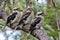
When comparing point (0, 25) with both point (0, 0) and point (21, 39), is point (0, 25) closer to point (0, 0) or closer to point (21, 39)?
point (21, 39)

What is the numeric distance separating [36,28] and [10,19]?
1.33ft

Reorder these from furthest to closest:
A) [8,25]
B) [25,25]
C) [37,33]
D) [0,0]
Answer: [0,0] < [8,25] < [25,25] < [37,33]

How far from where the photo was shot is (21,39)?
3016mm

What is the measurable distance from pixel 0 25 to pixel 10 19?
1.00ft

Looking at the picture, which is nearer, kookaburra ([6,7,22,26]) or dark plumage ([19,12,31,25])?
dark plumage ([19,12,31,25])

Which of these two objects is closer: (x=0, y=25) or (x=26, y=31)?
(x=26, y=31)

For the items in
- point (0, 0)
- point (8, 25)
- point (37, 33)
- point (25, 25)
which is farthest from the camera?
point (0, 0)

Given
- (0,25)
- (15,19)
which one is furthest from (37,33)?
(0,25)

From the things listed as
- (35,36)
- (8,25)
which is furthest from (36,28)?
(8,25)

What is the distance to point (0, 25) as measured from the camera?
129 inches

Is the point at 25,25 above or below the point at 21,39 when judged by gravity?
above

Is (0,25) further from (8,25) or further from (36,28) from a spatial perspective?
(36,28)

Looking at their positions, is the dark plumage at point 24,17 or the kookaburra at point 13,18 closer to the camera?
the dark plumage at point 24,17

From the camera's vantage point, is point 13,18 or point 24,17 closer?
point 24,17
